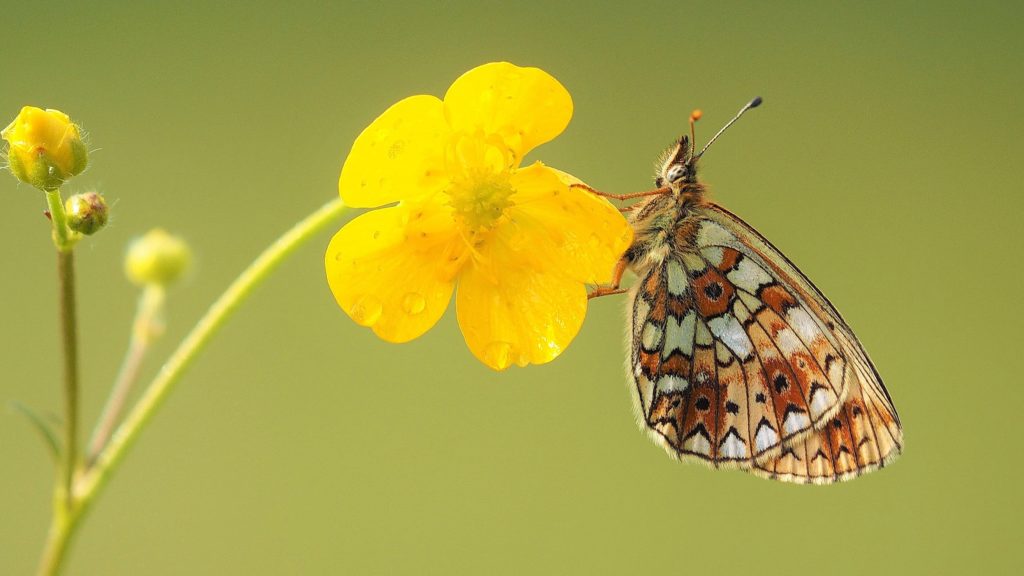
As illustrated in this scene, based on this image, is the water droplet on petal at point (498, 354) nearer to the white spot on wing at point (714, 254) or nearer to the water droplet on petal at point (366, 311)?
the water droplet on petal at point (366, 311)

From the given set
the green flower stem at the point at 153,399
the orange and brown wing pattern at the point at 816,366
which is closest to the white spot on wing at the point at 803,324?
the orange and brown wing pattern at the point at 816,366

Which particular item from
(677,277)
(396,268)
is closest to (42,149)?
(396,268)

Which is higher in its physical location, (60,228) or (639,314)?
(639,314)

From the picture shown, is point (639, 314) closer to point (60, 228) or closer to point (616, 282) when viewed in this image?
point (616, 282)

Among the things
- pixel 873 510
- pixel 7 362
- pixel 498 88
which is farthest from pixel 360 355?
pixel 498 88

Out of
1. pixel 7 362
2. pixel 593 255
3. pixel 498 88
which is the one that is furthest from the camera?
pixel 7 362

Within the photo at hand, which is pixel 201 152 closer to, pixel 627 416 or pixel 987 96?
pixel 627 416

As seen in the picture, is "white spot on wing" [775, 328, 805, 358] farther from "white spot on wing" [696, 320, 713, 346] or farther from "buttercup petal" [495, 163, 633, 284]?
"buttercup petal" [495, 163, 633, 284]
